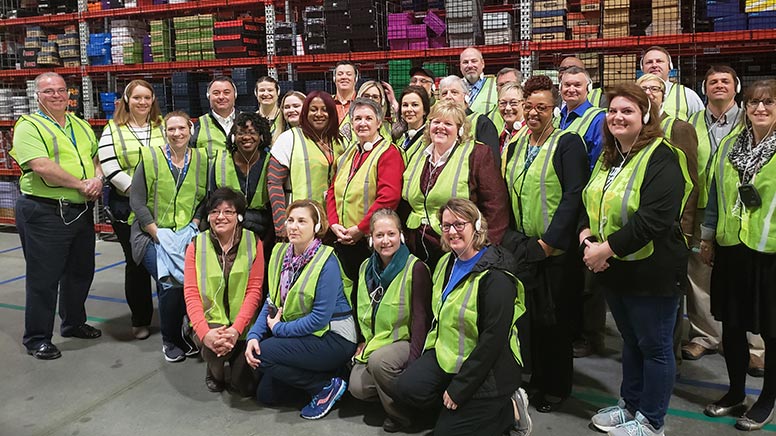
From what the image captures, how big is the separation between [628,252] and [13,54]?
9473 mm

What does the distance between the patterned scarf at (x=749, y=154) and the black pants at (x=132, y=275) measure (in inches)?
143

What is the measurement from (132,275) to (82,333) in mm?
584

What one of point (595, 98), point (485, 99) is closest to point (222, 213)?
point (485, 99)

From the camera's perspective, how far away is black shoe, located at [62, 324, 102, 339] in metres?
4.57

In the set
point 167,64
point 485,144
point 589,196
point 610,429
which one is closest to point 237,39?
point 167,64

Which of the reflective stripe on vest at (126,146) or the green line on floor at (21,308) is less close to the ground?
the reflective stripe on vest at (126,146)

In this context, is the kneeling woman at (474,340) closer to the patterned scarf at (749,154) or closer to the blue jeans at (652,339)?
the blue jeans at (652,339)

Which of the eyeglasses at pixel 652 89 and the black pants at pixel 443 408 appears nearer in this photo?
the black pants at pixel 443 408

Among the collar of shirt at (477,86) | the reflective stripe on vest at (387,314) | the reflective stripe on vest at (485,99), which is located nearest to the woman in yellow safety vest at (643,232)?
the reflective stripe on vest at (387,314)

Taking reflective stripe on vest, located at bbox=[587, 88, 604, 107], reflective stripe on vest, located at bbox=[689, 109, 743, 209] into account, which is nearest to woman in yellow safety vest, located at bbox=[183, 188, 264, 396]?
reflective stripe on vest, located at bbox=[587, 88, 604, 107]

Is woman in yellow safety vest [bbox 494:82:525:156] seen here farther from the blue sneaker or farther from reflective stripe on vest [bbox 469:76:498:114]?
the blue sneaker

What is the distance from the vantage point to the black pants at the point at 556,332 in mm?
3119

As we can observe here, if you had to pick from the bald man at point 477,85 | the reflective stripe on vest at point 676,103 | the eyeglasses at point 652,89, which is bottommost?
the reflective stripe on vest at point 676,103

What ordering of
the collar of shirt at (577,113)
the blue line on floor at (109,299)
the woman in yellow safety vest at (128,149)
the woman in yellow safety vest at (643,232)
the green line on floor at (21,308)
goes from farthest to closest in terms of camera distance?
the blue line on floor at (109,299)
the green line on floor at (21,308)
the woman in yellow safety vest at (128,149)
the collar of shirt at (577,113)
the woman in yellow safety vest at (643,232)
